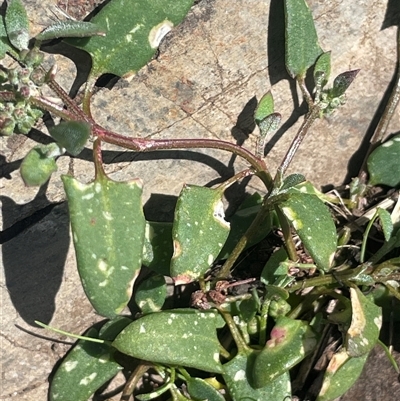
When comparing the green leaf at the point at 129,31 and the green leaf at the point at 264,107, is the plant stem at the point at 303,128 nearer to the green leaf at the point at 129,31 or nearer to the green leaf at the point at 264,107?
the green leaf at the point at 264,107

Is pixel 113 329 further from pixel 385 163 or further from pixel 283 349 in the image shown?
pixel 385 163

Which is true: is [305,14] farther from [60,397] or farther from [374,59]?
[60,397]

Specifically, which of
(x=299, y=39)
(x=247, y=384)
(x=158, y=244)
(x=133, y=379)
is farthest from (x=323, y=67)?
(x=133, y=379)

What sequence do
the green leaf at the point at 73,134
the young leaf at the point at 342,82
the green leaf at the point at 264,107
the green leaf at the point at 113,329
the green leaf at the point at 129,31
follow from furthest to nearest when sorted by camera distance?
the green leaf at the point at 113,329, the green leaf at the point at 264,107, the young leaf at the point at 342,82, the green leaf at the point at 129,31, the green leaf at the point at 73,134

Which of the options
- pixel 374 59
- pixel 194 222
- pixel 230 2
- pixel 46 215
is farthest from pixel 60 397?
pixel 374 59

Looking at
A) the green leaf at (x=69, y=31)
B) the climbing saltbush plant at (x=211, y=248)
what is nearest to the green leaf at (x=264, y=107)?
the climbing saltbush plant at (x=211, y=248)

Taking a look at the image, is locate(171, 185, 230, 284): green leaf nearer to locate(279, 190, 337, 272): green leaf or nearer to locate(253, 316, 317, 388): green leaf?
A: locate(279, 190, 337, 272): green leaf

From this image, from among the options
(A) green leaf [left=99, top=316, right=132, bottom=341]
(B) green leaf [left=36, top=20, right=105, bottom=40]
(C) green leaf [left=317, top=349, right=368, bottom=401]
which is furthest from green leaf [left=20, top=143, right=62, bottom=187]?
(C) green leaf [left=317, top=349, right=368, bottom=401]
